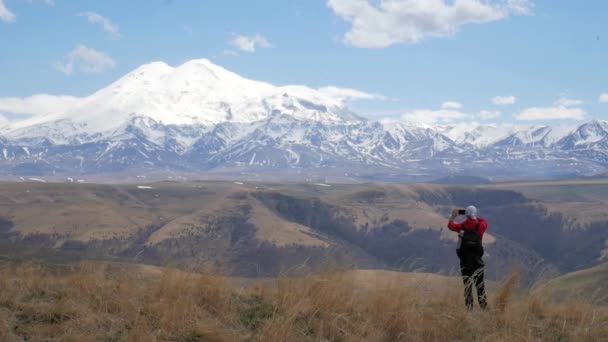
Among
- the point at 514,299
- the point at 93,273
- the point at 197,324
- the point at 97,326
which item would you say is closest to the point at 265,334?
the point at 197,324

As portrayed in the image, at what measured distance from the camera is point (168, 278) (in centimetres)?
982

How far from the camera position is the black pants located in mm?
10344

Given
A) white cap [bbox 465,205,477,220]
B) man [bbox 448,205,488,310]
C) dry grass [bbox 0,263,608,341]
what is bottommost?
dry grass [bbox 0,263,608,341]

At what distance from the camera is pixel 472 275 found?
1066cm

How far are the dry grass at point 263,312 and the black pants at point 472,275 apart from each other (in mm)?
264

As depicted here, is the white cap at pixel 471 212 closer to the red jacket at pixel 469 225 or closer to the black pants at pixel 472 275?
the red jacket at pixel 469 225

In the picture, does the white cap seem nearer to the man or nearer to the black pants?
the man

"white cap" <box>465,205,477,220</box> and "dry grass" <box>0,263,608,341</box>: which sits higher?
"white cap" <box>465,205,477,220</box>

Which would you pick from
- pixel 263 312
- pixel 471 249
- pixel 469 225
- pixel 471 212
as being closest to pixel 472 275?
pixel 471 249

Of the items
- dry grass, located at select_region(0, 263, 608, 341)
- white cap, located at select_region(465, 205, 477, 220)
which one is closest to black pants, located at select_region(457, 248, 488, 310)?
dry grass, located at select_region(0, 263, 608, 341)

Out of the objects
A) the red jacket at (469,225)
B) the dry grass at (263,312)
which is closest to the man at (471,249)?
the red jacket at (469,225)

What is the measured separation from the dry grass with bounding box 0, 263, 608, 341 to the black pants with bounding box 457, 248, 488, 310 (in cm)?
26

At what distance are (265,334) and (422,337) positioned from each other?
7.68ft

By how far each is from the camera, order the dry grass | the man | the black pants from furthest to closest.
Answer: the man
the black pants
the dry grass
